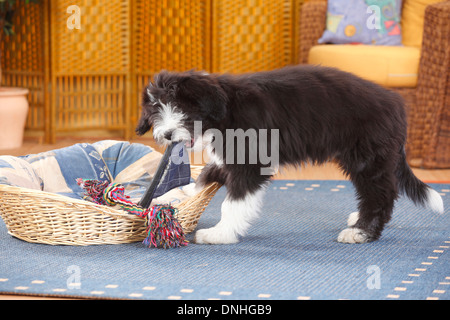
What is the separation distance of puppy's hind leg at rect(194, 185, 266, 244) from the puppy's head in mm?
269

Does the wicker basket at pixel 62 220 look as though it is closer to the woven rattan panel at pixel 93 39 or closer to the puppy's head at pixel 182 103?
the puppy's head at pixel 182 103

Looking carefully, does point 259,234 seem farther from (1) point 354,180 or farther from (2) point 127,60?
(2) point 127,60

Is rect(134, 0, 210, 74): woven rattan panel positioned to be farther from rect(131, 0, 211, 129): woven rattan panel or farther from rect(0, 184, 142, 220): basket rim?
rect(0, 184, 142, 220): basket rim

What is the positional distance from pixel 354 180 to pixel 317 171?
4.51 ft

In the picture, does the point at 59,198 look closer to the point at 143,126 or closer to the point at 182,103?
the point at 143,126

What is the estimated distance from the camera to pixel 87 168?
2.76 meters

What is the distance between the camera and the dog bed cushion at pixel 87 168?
8.34ft

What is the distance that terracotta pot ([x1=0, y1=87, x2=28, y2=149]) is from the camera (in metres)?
4.11

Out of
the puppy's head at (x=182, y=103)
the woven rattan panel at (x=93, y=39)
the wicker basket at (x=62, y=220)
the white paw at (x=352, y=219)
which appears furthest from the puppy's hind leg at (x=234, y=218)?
the woven rattan panel at (x=93, y=39)

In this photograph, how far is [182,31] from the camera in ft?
14.8

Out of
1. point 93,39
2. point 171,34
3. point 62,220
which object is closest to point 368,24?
point 171,34

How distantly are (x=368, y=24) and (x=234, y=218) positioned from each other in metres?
2.35

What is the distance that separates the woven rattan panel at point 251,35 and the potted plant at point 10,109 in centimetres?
123
